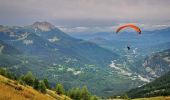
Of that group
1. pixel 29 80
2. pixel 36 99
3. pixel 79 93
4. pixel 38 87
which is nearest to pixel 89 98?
pixel 79 93

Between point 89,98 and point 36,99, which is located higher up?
point 36,99

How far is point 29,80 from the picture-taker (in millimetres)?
109688

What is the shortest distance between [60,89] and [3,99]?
128m

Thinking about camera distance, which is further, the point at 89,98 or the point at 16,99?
the point at 89,98

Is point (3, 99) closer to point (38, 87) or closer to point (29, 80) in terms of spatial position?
point (38, 87)

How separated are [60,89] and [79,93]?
9418mm

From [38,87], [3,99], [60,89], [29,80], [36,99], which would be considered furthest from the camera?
[60,89]

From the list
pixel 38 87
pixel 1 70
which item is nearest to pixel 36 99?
pixel 38 87

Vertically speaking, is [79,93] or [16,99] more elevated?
[16,99]

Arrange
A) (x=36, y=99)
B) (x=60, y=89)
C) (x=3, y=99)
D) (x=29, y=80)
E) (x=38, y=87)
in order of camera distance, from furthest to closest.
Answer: (x=60, y=89) → (x=29, y=80) → (x=38, y=87) → (x=36, y=99) → (x=3, y=99)

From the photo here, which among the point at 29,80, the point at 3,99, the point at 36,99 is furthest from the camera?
the point at 29,80

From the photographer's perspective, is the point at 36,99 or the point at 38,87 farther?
the point at 38,87

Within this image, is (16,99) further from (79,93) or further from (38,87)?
(79,93)

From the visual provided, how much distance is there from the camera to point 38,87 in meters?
91.7
